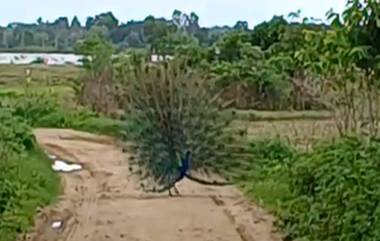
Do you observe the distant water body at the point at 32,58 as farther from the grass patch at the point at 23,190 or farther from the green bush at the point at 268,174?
the grass patch at the point at 23,190

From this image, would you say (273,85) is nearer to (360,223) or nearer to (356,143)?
(356,143)

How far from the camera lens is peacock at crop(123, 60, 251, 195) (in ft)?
33.9

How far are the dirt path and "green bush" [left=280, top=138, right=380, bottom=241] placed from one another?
46cm

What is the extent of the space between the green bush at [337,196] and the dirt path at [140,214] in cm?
46

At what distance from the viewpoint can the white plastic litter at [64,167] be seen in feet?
50.5

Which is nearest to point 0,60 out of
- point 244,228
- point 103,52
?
point 103,52

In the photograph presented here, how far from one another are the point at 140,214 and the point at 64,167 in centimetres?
525

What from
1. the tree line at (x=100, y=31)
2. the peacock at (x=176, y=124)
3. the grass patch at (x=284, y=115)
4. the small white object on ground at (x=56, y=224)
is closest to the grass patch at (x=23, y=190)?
the small white object on ground at (x=56, y=224)

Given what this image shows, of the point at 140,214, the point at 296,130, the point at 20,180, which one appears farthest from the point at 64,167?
the point at 140,214

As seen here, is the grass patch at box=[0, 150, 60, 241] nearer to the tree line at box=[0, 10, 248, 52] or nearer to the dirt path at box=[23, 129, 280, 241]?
the dirt path at box=[23, 129, 280, 241]

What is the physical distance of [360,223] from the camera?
22.6 feet

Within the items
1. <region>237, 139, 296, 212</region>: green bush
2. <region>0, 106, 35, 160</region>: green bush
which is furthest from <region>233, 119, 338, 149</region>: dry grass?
Answer: <region>0, 106, 35, 160</region>: green bush

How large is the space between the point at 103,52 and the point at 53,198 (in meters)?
12.7

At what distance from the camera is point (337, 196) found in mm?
7789
